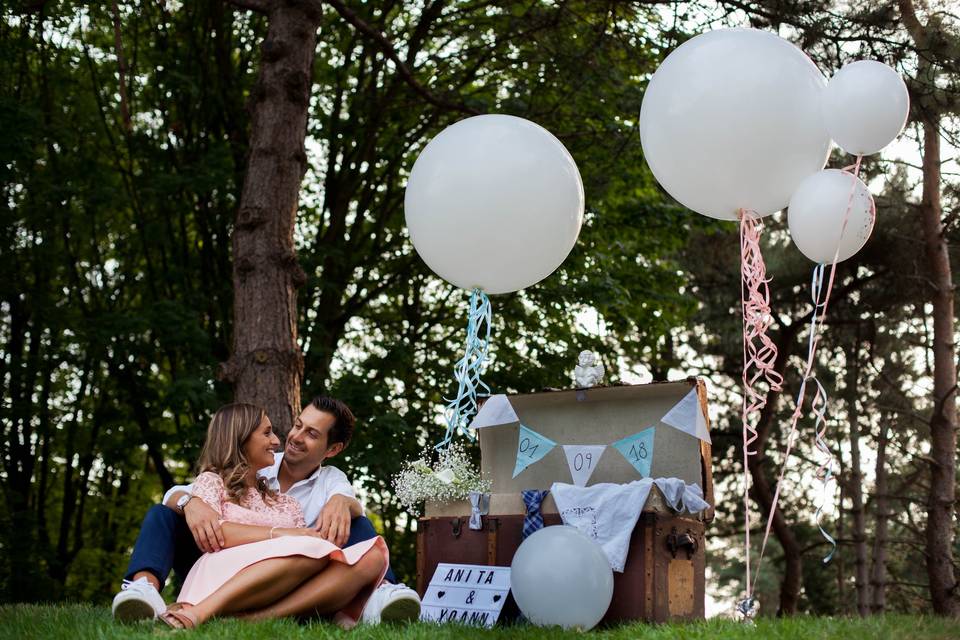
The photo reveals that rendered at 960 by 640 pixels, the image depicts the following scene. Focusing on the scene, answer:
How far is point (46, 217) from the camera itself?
8695 mm

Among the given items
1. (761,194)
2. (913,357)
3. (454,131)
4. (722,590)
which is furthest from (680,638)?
(722,590)

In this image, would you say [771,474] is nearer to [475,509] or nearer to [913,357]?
[913,357]

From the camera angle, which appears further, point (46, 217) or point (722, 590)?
point (722, 590)

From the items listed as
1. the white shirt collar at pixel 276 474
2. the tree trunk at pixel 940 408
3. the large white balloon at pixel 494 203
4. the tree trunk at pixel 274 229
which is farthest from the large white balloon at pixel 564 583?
the tree trunk at pixel 940 408

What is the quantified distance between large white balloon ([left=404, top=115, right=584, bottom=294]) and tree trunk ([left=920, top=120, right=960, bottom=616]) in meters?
5.31

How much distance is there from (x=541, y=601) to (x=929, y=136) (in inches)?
260

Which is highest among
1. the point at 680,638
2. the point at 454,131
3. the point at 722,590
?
the point at 454,131

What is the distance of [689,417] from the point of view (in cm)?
491

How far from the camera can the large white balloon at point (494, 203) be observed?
394 centimetres

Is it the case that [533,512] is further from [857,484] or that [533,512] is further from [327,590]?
[857,484]

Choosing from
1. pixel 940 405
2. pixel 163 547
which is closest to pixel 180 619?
pixel 163 547

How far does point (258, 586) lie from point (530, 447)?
242 cm

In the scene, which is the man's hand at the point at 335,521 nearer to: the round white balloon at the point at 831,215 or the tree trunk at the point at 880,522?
the round white balloon at the point at 831,215

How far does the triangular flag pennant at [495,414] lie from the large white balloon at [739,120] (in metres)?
2.02
